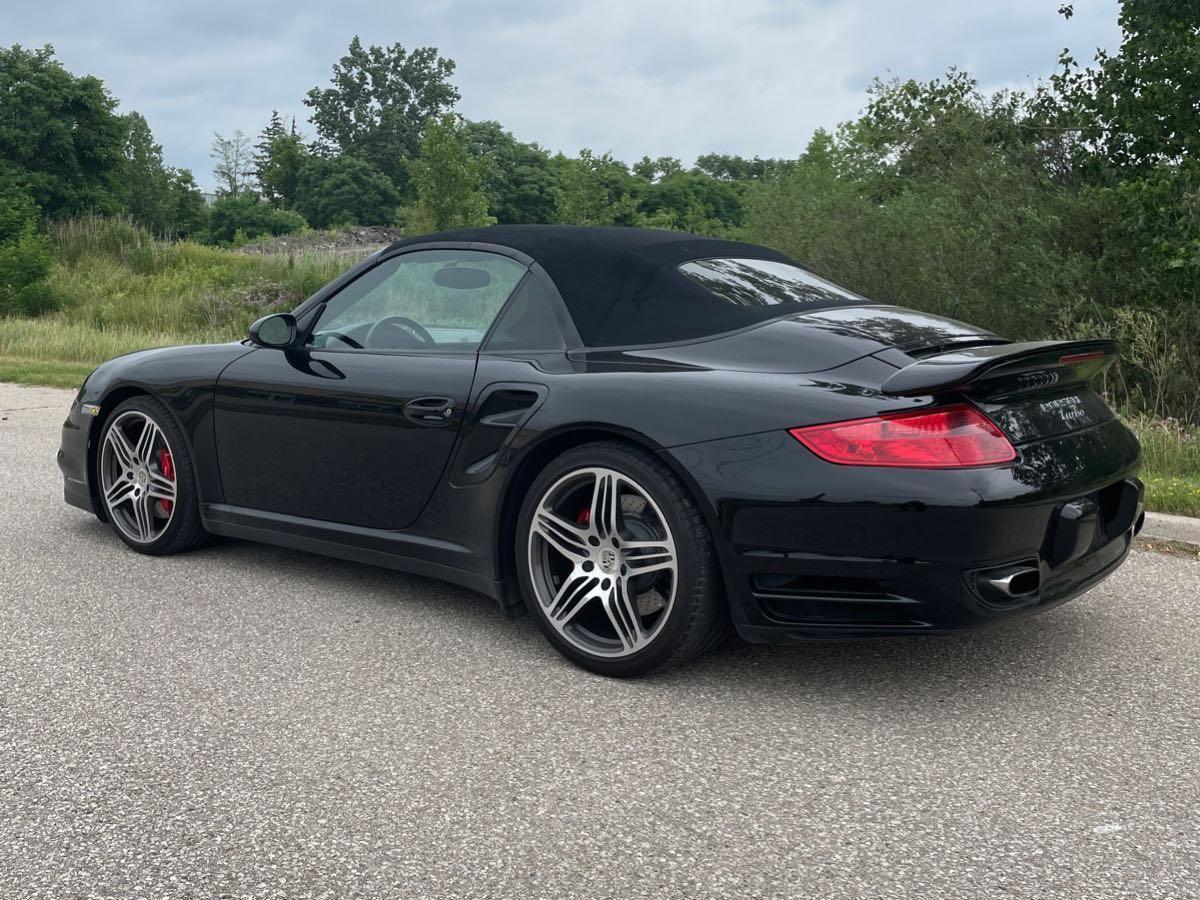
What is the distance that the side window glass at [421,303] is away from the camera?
13.7ft

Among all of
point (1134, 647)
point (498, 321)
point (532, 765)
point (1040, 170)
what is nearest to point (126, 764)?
point (532, 765)

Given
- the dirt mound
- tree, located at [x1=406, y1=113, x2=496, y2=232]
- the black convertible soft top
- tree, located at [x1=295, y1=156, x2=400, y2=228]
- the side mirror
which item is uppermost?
tree, located at [x1=295, y1=156, x2=400, y2=228]

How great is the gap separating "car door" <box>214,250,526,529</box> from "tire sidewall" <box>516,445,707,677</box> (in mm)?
446

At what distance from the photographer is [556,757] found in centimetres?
303

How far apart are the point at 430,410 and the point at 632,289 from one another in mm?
805

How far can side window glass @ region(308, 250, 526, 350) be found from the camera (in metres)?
4.17

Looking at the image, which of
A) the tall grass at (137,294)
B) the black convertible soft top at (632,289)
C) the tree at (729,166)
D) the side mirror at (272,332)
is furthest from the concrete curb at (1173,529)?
the tree at (729,166)

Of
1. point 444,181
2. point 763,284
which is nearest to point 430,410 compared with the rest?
point 763,284

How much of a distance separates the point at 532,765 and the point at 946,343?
6.00 ft

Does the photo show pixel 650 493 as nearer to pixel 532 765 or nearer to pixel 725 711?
pixel 725 711

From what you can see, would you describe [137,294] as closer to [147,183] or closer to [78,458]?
[78,458]

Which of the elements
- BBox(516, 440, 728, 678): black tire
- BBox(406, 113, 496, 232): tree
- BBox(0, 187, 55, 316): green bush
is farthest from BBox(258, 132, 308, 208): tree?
BBox(516, 440, 728, 678): black tire

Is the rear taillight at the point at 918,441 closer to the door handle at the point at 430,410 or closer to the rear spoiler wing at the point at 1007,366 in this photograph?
the rear spoiler wing at the point at 1007,366

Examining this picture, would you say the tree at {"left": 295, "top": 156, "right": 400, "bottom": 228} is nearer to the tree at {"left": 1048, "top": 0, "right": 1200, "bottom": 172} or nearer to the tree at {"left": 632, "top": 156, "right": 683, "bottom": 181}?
the tree at {"left": 632, "top": 156, "right": 683, "bottom": 181}
